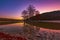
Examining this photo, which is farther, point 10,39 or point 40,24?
point 40,24

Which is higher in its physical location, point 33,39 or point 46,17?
point 46,17

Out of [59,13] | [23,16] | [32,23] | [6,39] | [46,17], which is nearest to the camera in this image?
[6,39]

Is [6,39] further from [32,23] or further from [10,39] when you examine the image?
[32,23]

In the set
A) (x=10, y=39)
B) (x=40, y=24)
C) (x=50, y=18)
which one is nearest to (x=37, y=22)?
(x=40, y=24)

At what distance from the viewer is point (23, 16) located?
2517cm

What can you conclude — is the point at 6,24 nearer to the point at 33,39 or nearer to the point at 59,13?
the point at 59,13

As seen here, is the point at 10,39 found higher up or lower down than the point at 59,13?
lower down

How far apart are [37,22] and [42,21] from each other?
1.52 m

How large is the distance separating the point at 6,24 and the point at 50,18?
35.6 feet

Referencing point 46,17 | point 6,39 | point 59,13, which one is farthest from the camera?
point 46,17

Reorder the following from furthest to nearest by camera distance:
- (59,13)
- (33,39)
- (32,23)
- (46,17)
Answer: (46,17), (59,13), (32,23), (33,39)

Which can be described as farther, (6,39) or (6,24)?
(6,24)

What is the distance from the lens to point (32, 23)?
32.3 metres

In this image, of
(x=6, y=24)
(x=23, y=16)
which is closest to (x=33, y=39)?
(x=23, y=16)
